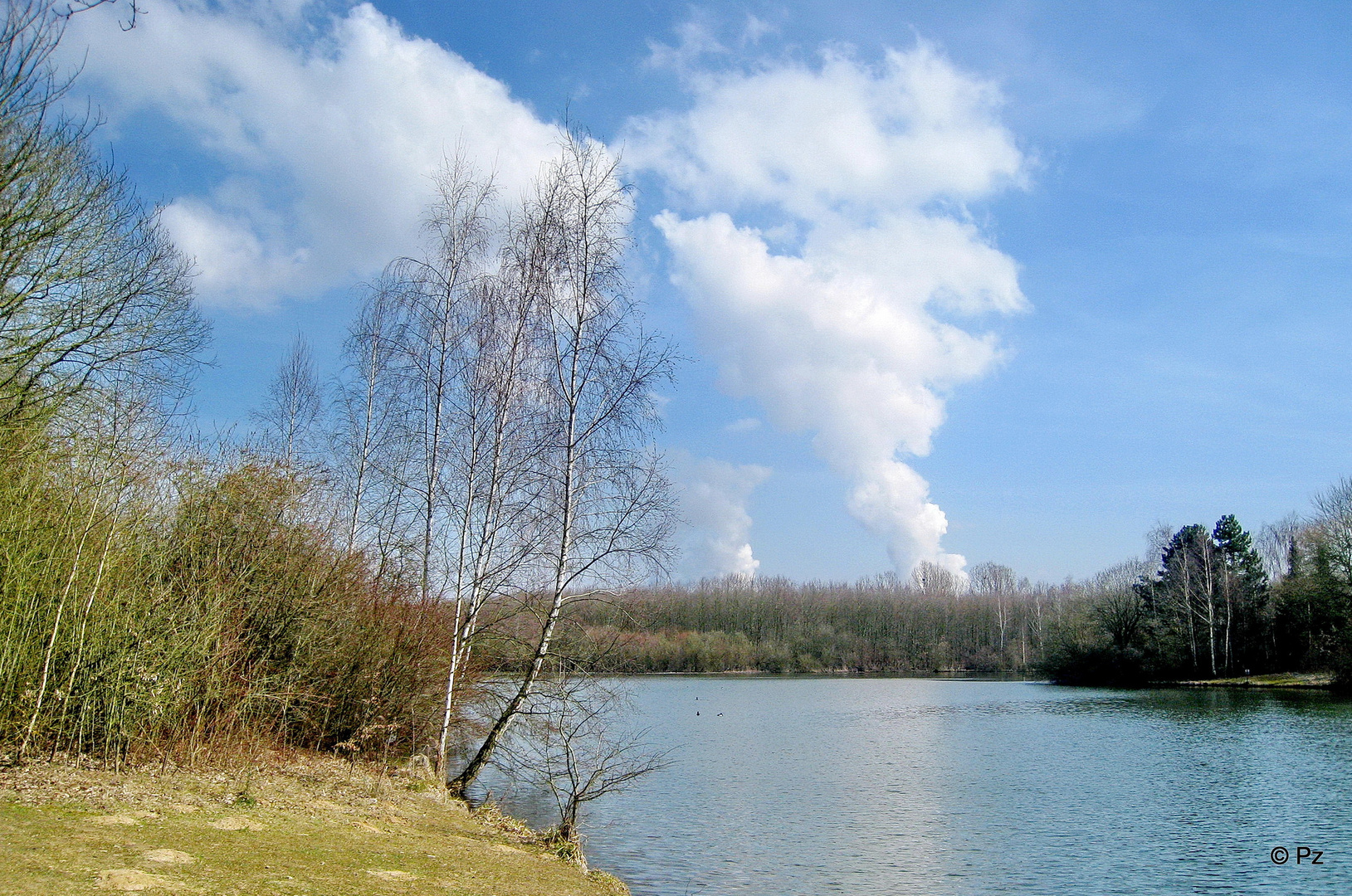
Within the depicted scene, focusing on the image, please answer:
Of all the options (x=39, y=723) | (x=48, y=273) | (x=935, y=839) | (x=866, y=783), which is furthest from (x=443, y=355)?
(x=866, y=783)

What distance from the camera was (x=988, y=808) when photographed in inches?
808

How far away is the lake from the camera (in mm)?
14609

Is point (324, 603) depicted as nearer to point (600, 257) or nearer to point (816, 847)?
point (600, 257)

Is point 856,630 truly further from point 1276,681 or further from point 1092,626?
point 1276,681

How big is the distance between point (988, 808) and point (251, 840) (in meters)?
17.5

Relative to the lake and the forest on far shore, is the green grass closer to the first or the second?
the forest on far shore

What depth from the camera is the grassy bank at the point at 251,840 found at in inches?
267

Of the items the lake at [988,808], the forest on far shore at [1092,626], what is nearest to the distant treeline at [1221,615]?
the forest on far shore at [1092,626]

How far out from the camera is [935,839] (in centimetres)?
1734

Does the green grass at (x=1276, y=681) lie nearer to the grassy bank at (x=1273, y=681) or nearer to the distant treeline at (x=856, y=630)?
the grassy bank at (x=1273, y=681)

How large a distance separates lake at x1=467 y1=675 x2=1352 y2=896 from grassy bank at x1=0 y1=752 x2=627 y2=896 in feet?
12.2

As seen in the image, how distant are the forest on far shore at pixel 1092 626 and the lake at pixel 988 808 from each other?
3849mm

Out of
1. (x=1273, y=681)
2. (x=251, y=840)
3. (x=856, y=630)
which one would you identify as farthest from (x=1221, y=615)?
(x=251, y=840)

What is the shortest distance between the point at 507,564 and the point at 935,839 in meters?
10.3
